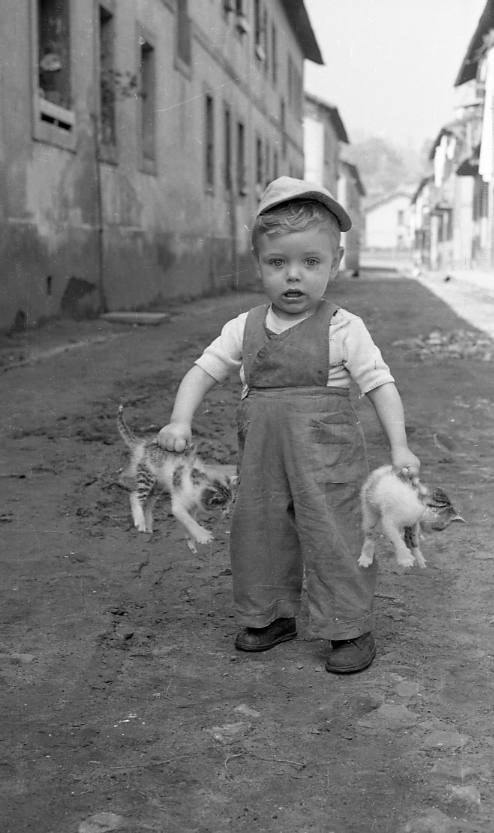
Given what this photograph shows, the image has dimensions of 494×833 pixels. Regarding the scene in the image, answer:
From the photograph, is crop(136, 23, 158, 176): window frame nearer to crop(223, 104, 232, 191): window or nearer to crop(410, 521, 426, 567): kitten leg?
crop(223, 104, 232, 191): window

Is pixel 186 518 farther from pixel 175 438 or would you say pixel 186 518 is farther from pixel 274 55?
pixel 274 55

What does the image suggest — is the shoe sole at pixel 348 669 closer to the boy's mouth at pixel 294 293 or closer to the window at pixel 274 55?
the boy's mouth at pixel 294 293

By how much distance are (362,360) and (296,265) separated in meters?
0.28

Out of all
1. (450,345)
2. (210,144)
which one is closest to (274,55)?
(210,144)

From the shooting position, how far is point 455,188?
41.8 meters

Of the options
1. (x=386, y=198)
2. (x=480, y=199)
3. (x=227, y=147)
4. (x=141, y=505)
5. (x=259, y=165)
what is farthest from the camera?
(x=386, y=198)

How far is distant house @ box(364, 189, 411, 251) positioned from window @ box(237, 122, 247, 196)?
234 feet

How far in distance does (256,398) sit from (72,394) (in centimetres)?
428

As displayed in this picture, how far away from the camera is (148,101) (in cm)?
1454

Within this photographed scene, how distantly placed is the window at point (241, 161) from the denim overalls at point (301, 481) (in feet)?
64.9

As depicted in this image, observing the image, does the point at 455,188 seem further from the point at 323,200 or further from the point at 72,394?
the point at 323,200

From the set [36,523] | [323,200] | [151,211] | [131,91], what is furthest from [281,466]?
[151,211]

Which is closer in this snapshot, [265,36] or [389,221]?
[265,36]

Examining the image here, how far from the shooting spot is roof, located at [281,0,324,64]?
28.6 meters
